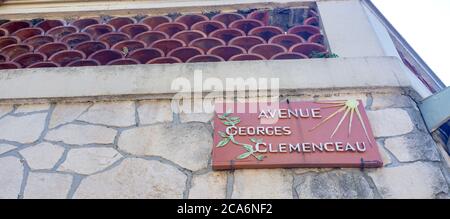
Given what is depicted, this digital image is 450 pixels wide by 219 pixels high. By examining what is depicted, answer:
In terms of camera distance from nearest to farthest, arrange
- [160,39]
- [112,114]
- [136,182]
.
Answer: [136,182] < [112,114] < [160,39]

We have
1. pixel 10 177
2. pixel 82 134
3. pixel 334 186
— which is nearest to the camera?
pixel 334 186

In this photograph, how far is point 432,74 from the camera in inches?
187

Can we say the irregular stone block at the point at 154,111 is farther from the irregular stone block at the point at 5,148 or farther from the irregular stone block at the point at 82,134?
the irregular stone block at the point at 5,148

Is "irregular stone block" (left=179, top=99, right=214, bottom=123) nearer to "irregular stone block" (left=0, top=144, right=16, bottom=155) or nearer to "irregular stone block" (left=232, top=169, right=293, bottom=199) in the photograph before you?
"irregular stone block" (left=232, top=169, right=293, bottom=199)

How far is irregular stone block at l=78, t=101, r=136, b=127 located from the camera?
10.0 ft

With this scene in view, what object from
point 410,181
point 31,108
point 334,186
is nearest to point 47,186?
point 31,108

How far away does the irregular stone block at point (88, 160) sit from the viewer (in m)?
2.77

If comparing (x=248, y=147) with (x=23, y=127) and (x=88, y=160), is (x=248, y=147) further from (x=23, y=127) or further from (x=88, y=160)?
(x=23, y=127)

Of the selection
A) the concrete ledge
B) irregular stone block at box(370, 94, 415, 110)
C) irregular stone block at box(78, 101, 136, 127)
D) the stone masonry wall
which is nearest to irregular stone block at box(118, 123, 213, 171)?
the stone masonry wall

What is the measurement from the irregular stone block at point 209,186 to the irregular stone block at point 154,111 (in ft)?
1.79

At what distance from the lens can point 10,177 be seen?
109 inches

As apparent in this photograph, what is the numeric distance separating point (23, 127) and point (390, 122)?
7.65 ft
